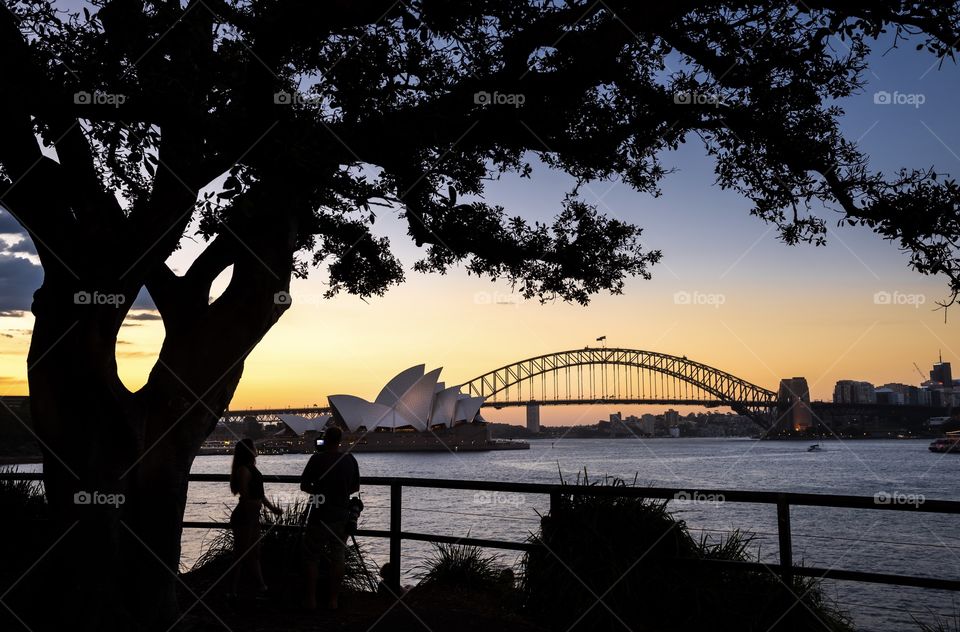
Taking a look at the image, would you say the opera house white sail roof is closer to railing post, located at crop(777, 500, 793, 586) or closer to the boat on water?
the boat on water

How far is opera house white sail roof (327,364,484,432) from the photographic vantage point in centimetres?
11531

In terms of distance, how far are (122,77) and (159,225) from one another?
1.19m

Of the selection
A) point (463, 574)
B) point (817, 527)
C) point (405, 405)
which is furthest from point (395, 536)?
point (405, 405)

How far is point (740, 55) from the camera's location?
849 cm

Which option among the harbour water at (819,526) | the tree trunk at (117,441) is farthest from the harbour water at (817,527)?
the tree trunk at (117,441)

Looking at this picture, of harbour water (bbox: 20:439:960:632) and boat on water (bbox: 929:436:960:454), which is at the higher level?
harbour water (bbox: 20:439:960:632)

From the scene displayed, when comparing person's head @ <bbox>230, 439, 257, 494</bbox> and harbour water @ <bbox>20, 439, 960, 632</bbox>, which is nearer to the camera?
person's head @ <bbox>230, 439, 257, 494</bbox>

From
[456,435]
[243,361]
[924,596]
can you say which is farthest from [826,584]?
[456,435]

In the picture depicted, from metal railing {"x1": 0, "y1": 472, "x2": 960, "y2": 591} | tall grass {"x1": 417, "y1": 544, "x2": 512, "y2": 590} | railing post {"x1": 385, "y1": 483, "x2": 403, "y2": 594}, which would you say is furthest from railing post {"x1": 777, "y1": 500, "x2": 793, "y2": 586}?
railing post {"x1": 385, "y1": 483, "x2": 403, "y2": 594}

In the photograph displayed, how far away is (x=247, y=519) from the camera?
24.6ft

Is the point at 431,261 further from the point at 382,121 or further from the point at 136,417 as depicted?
the point at 136,417

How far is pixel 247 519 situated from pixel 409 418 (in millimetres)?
122618

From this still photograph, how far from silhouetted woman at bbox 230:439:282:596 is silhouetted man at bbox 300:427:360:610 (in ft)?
2.26

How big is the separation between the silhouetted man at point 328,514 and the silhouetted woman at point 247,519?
0.69 metres
